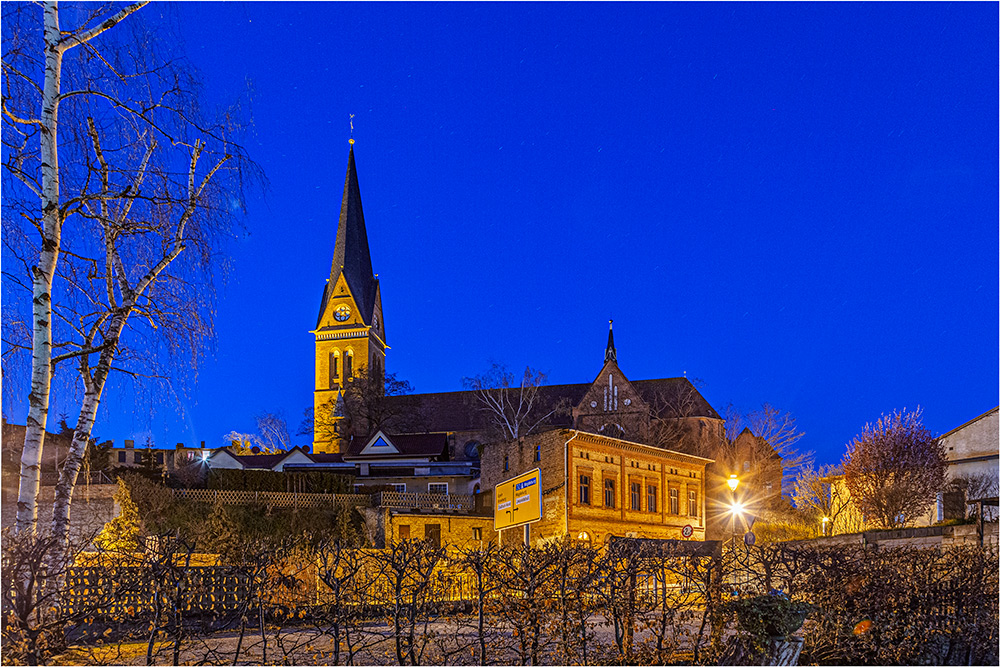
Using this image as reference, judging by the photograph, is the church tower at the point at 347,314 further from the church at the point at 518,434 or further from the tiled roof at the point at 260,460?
the tiled roof at the point at 260,460

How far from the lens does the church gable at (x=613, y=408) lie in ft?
173

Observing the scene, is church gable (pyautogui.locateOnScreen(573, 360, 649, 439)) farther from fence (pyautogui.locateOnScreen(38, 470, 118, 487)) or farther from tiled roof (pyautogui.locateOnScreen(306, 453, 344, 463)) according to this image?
fence (pyautogui.locateOnScreen(38, 470, 118, 487))

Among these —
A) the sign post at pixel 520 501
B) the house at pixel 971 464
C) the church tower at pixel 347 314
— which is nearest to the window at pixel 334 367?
the church tower at pixel 347 314

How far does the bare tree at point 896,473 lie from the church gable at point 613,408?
77.5ft

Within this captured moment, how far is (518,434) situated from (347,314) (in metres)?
28.6

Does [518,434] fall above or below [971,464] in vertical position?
above

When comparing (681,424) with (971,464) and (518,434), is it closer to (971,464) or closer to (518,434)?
(518,434)

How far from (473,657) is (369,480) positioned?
1717 inches

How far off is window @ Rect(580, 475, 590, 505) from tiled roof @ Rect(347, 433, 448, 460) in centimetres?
2152

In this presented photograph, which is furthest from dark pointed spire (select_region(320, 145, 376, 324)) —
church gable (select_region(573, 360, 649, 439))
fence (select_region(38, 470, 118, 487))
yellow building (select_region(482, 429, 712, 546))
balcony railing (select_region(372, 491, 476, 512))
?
fence (select_region(38, 470, 118, 487))

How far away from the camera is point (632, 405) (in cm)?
5331

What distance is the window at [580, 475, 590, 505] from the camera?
109 ft

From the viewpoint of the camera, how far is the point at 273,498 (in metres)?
36.8

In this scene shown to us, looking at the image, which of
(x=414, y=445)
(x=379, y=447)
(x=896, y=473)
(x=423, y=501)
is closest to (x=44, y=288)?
(x=896, y=473)
